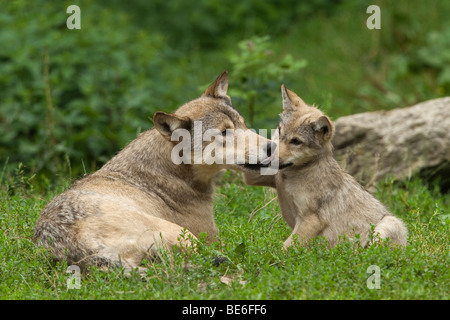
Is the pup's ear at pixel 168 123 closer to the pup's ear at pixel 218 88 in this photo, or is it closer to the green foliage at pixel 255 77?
the pup's ear at pixel 218 88

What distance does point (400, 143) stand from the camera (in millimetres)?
10305

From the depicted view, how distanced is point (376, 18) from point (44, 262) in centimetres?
1129

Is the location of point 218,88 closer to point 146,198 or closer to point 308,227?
point 146,198

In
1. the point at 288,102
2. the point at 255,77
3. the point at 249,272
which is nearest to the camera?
the point at 249,272

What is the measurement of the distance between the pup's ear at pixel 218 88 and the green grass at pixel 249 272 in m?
1.34

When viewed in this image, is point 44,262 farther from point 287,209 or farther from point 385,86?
point 385,86

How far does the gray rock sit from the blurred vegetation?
60 centimetres

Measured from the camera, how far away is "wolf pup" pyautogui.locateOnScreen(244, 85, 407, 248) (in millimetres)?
7289

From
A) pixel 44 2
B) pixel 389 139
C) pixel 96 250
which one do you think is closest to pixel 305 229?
pixel 96 250

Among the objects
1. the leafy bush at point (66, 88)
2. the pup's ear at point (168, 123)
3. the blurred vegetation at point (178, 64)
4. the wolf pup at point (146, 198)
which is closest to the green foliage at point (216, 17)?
the blurred vegetation at point (178, 64)

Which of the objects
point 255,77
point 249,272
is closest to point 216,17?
point 255,77

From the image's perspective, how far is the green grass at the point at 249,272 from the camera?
5.92 m

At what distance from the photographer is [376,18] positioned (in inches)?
633

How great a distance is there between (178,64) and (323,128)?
1083cm
